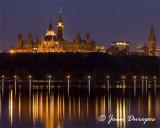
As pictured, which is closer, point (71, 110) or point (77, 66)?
point (71, 110)

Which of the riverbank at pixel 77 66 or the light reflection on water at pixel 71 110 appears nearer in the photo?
the light reflection on water at pixel 71 110

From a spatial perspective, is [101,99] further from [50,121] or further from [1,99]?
[50,121]

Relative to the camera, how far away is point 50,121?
35.5 m

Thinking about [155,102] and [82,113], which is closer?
[82,113]

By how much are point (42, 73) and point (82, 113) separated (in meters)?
74.1

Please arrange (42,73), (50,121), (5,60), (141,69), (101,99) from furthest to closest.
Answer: (5,60), (141,69), (42,73), (101,99), (50,121)

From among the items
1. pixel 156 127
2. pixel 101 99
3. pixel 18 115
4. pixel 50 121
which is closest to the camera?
pixel 156 127

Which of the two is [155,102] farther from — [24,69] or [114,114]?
[24,69]

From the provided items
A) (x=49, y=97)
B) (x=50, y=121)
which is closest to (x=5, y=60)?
(x=49, y=97)

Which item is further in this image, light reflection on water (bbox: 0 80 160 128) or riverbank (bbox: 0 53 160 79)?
riverbank (bbox: 0 53 160 79)

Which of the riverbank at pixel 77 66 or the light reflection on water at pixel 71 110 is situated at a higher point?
the riverbank at pixel 77 66

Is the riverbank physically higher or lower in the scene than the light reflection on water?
higher

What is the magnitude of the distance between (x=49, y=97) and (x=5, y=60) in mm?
80966

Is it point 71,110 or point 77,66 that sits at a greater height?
point 77,66
